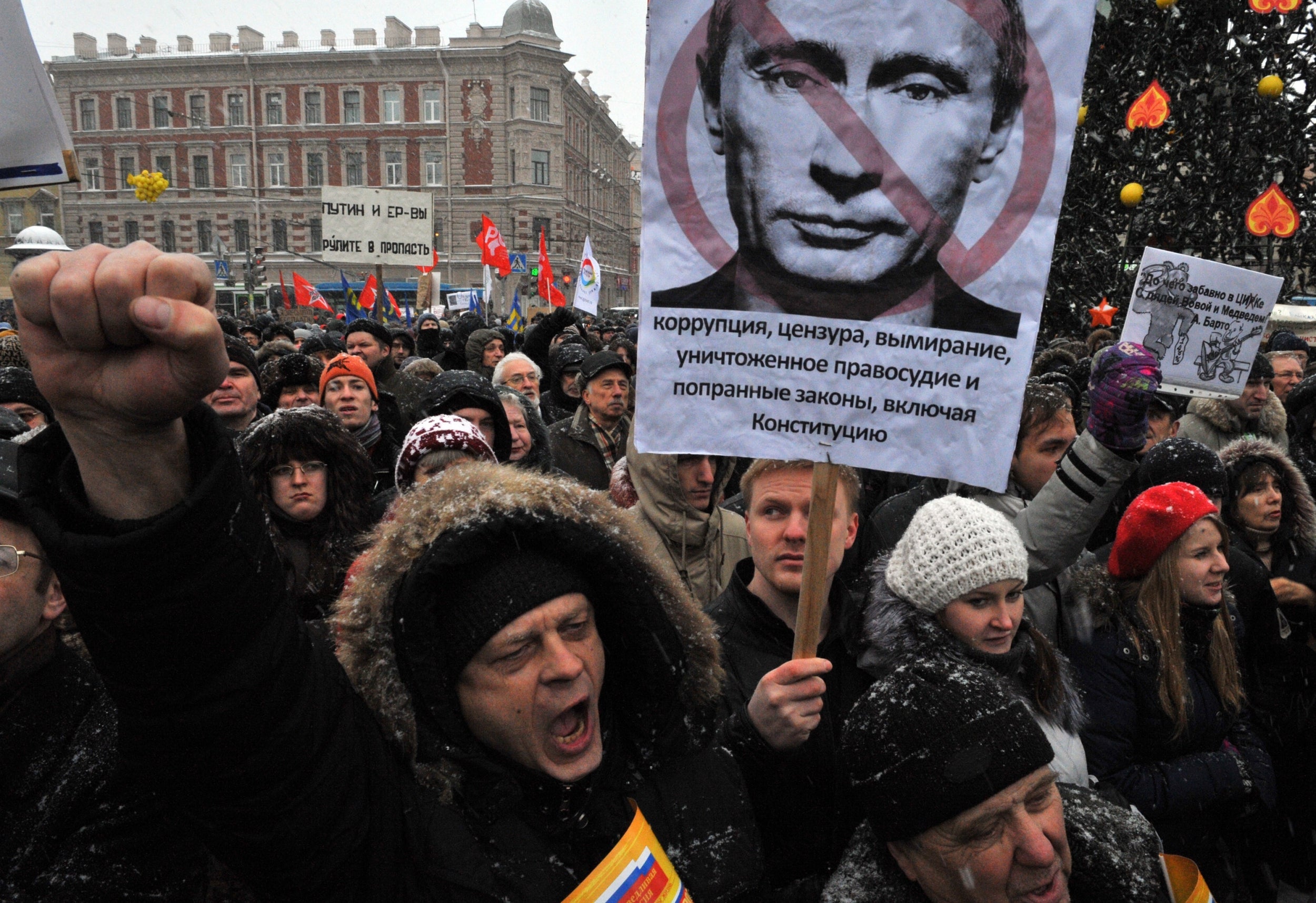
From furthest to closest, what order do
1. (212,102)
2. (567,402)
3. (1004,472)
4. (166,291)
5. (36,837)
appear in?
(212,102)
(567,402)
(1004,472)
(36,837)
(166,291)

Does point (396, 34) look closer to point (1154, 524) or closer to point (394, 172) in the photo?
point (394, 172)

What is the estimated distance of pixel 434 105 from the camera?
2003 inches

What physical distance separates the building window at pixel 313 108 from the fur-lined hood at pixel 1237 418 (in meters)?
55.5

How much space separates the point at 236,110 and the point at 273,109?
2.22 meters

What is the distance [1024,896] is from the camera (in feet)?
4.79

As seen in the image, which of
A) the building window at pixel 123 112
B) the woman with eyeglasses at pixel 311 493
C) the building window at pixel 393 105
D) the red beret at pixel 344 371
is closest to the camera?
the woman with eyeglasses at pixel 311 493

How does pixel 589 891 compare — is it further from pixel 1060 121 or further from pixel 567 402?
pixel 567 402

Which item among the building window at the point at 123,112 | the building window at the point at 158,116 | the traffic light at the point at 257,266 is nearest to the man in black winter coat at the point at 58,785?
the traffic light at the point at 257,266

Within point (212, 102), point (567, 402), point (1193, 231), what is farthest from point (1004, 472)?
point (212, 102)

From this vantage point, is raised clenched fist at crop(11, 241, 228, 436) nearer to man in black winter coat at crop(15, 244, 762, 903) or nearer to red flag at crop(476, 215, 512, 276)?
man in black winter coat at crop(15, 244, 762, 903)

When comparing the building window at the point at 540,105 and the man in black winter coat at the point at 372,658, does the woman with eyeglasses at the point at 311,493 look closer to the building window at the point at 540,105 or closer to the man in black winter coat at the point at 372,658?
the man in black winter coat at the point at 372,658

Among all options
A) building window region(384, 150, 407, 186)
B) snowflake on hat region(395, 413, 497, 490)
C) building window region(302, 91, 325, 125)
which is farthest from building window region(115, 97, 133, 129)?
snowflake on hat region(395, 413, 497, 490)

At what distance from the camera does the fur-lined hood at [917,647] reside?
204cm

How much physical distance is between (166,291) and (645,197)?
900 mm
